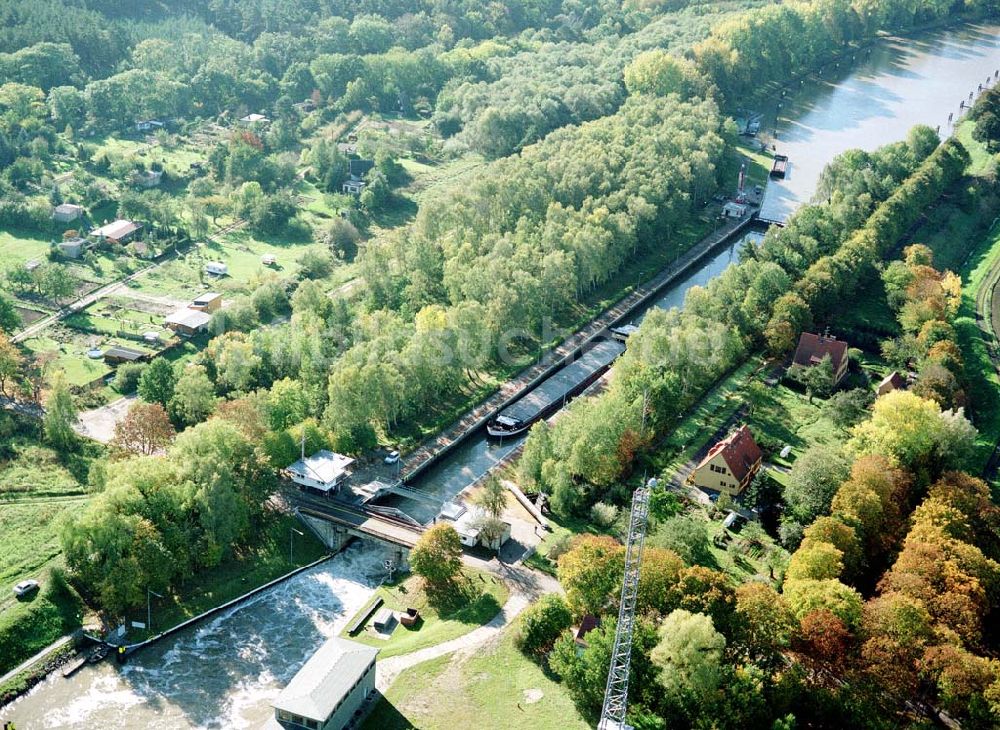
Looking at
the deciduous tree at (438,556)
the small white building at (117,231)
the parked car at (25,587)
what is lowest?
the parked car at (25,587)

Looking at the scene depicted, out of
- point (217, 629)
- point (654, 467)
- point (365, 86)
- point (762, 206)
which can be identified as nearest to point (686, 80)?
point (762, 206)

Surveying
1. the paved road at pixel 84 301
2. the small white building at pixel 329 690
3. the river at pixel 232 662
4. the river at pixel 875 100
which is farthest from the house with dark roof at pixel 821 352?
the paved road at pixel 84 301

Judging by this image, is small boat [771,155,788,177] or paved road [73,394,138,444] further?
small boat [771,155,788,177]

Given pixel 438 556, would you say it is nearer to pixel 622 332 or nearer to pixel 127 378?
pixel 127 378

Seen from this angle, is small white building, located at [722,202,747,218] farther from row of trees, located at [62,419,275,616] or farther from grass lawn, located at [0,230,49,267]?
grass lawn, located at [0,230,49,267]

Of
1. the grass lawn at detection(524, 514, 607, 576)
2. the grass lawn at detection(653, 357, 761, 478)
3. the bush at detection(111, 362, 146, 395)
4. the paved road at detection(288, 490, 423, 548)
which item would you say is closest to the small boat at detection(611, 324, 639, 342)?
the grass lawn at detection(653, 357, 761, 478)

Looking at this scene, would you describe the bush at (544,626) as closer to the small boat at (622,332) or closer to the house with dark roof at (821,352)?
the house with dark roof at (821,352)

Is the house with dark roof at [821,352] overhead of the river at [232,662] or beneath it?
overhead

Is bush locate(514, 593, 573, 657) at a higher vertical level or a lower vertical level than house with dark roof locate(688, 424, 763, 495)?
lower
